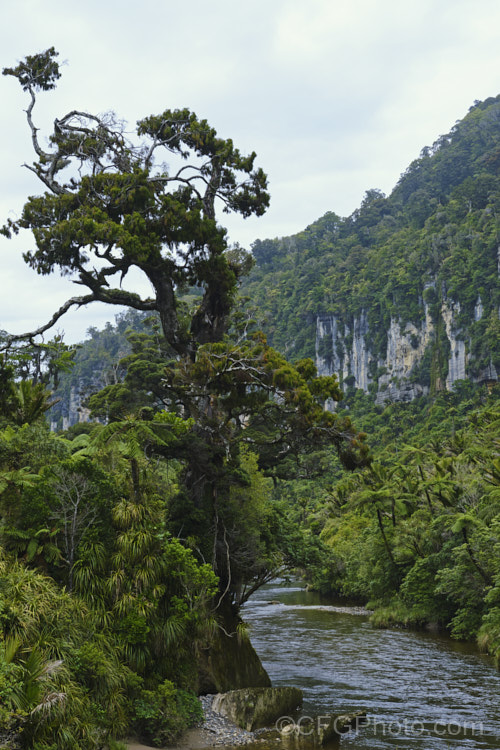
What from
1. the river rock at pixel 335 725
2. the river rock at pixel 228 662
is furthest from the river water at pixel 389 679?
the river rock at pixel 228 662

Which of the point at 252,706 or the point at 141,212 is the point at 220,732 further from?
the point at 141,212

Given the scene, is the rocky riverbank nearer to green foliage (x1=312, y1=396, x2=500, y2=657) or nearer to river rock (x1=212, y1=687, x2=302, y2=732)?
river rock (x1=212, y1=687, x2=302, y2=732)

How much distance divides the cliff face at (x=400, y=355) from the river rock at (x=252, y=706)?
259ft

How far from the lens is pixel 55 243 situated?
61.0 ft

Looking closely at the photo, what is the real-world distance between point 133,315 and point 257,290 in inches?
1138

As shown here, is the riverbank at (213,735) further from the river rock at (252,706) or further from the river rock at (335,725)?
the river rock at (335,725)

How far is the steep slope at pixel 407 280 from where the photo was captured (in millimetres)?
97438

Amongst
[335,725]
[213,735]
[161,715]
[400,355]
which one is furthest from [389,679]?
[400,355]

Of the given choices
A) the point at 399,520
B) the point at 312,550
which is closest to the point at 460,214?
the point at 399,520

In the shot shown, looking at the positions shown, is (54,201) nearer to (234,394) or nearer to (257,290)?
(234,394)

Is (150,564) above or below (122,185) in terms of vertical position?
below

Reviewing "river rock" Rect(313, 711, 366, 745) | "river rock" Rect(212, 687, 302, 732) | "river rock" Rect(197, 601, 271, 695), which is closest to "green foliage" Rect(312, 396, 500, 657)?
"river rock" Rect(197, 601, 271, 695)

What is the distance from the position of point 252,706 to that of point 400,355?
9787 cm

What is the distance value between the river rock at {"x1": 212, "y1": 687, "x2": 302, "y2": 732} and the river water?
0.84 meters
